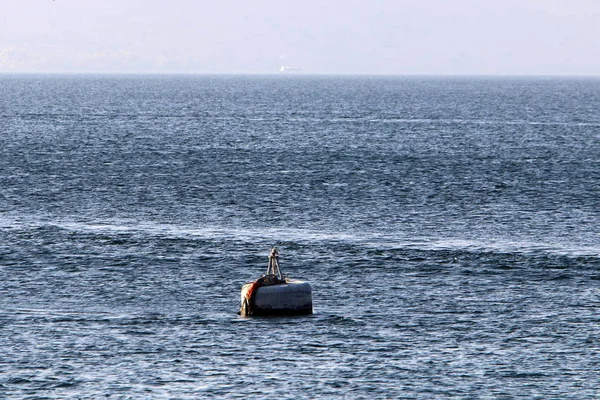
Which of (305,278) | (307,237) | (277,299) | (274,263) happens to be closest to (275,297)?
(277,299)

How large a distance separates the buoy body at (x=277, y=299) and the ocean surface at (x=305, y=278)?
1.00 metres

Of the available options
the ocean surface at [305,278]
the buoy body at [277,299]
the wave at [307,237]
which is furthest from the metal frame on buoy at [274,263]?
the wave at [307,237]

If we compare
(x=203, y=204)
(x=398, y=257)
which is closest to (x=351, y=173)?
(x=203, y=204)

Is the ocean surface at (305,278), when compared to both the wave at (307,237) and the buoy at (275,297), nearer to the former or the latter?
the wave at (307,237)

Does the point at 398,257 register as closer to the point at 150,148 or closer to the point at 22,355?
the point at 22,355

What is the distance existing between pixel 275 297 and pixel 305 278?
32.9 feet

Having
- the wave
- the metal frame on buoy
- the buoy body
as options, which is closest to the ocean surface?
the wave

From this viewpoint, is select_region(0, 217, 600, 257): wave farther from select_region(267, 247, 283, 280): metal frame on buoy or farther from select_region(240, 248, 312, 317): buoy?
select_region(240, 248, 312, 317): buoy

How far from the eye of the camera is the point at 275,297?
60875 millimetres

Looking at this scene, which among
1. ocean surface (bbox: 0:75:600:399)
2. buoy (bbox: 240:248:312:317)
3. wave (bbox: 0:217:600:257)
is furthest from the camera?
wave (bbox: 0:217:600:257)

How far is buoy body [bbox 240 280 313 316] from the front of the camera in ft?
198

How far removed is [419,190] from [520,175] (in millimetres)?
19351

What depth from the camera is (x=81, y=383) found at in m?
49.0

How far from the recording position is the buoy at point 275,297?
198 ft
